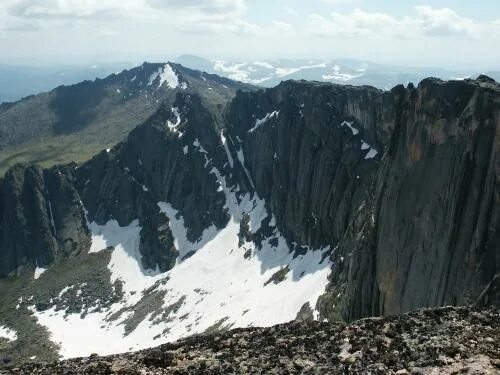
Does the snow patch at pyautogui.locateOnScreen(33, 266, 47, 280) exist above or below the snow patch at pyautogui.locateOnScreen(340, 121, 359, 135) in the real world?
below

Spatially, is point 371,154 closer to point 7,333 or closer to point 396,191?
point 396,191

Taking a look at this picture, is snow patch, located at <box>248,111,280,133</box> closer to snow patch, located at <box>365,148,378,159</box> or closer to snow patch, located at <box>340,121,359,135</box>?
snow patch, located at <box>340,121,359,135</box>

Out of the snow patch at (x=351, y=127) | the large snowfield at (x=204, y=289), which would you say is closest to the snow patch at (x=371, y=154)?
the snow patch at (x=351, y=127)

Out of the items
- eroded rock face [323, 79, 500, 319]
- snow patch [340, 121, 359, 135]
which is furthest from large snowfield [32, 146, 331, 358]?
snow patch [340, 121, 359, 135]

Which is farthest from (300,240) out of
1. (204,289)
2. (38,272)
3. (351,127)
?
(38,272)

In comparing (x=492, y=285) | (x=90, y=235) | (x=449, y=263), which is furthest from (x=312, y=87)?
(x=492, y=285)

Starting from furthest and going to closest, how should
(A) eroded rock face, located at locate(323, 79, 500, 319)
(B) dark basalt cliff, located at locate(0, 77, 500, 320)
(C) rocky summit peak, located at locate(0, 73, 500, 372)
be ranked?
(C) rocky summit peak, located at locate(0, 73, 500, 372) → (B) dark basalt cliff, located at locate(0, 77, 500, 320) → (A) eroded rock face, located at locate(323, 79, 500, 319)
